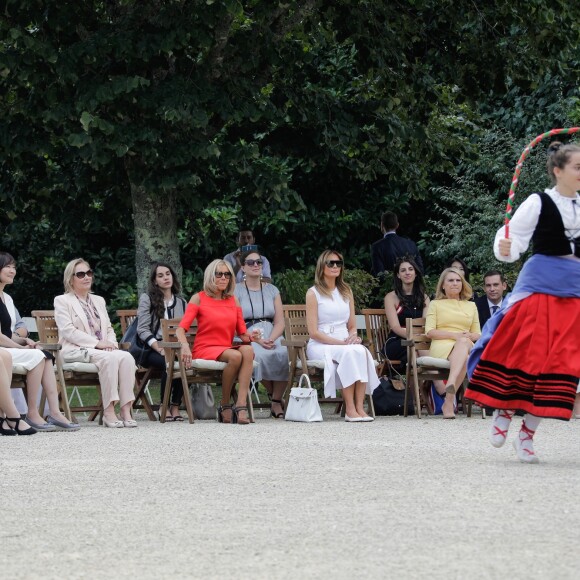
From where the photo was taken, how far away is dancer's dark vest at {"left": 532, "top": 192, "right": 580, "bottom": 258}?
26.7 feet

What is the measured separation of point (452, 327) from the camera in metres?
13.6

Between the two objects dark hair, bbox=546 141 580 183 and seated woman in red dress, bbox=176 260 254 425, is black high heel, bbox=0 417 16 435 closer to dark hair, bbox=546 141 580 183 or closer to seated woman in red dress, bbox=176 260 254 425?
seated woman in red dress, bbox=176 260 254 425

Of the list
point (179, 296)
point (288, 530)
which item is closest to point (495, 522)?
point (288, 530)

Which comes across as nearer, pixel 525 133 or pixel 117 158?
pixel 117 158

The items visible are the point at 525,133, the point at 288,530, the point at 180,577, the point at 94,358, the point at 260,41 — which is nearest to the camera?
the point at 180,577

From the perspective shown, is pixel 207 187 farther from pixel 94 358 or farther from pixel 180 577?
pixel 180 577

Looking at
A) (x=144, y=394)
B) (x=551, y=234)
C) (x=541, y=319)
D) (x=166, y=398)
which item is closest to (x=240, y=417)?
(x=166, y=398)

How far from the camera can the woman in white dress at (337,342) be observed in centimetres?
1270

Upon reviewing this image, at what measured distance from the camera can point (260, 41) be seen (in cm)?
1512

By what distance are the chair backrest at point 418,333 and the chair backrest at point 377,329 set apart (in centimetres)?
49

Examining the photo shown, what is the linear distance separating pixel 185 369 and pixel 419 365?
225 cm

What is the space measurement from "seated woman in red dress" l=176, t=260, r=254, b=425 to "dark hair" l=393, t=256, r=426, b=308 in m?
1.87

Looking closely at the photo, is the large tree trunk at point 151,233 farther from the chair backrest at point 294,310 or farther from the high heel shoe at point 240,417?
the high heel shoe at point 240,417

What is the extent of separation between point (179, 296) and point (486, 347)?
5.85m
